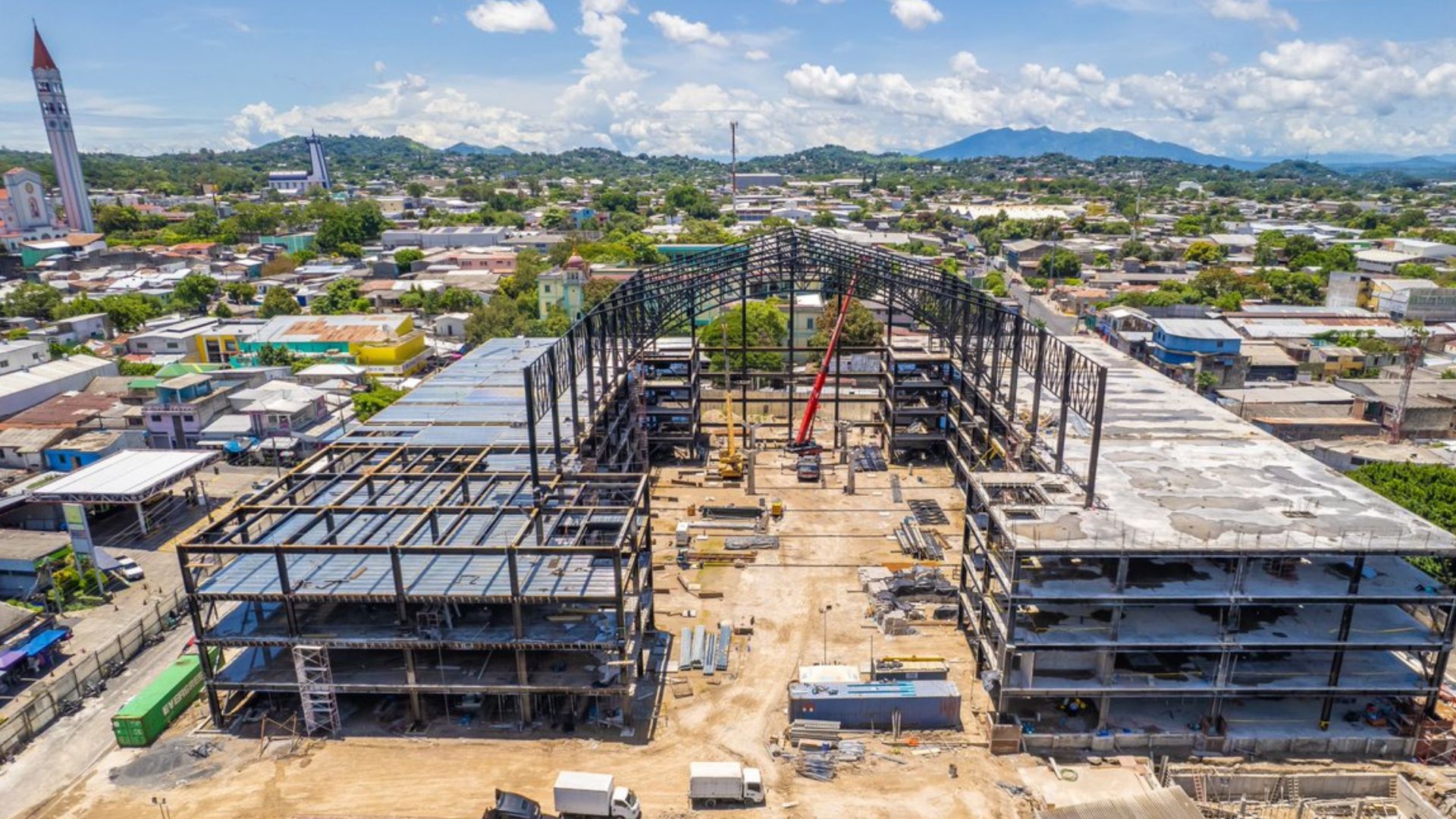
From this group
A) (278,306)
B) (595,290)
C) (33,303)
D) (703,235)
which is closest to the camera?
(595,290)

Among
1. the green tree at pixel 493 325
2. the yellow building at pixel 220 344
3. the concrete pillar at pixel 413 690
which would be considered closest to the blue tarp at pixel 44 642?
the concrete pillar at pixel 413 690

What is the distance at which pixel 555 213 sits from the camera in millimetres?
186375

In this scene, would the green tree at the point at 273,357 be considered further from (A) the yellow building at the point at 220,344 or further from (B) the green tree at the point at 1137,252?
(B) the green tree at the point at 1137,252

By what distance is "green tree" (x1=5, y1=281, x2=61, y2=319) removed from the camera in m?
93.3

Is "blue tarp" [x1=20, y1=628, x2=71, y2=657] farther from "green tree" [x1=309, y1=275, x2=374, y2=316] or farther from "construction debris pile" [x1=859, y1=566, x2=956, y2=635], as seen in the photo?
"green tree" [x1=309, y1=275, x2=374, y2=316]

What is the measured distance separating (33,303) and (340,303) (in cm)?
3353

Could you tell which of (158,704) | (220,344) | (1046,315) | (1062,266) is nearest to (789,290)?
(158,704)

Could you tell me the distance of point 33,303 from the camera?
9375 centimetres

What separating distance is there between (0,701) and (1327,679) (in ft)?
166

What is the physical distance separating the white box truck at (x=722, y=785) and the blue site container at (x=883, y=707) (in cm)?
403

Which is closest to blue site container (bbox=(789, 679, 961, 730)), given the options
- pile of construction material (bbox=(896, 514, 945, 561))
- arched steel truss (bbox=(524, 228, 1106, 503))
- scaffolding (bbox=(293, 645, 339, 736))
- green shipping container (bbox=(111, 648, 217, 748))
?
pile of construction material (bbox=(896, 514, 945, 561))

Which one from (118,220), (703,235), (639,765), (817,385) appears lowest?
(639,765)

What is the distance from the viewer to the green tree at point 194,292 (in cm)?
9994

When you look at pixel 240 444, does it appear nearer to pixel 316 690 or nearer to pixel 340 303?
pixel 316 690
